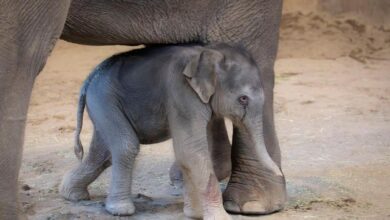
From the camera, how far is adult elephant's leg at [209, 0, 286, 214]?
379cm

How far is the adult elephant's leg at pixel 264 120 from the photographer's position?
12.5 feet

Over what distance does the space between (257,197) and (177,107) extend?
0.61 metres

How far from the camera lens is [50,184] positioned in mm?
4332

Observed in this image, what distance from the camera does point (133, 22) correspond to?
3.61m

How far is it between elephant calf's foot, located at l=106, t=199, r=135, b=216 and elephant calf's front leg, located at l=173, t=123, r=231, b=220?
1.05ft

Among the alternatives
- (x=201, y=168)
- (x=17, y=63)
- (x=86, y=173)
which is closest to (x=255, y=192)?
(x=201, y=168)

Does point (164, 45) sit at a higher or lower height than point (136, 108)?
higher

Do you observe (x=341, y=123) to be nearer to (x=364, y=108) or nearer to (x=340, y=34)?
(x=364, y=108)

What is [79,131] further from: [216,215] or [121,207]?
[216,215]

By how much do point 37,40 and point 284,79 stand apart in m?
4.71

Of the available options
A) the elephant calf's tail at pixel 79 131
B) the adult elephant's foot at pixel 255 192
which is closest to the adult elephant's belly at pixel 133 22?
the elephant calf's tail at pixel 79 131

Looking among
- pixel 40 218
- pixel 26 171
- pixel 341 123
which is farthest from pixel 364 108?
pixel 40 218

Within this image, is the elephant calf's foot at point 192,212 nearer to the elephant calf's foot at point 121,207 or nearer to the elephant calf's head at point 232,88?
the elephant calf's foot at point 121,207

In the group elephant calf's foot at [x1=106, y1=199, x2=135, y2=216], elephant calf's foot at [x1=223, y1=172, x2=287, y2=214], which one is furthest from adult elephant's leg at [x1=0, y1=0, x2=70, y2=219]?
elephant calf's foot at [x1=223, y1=172, x2=287, y2=214]
